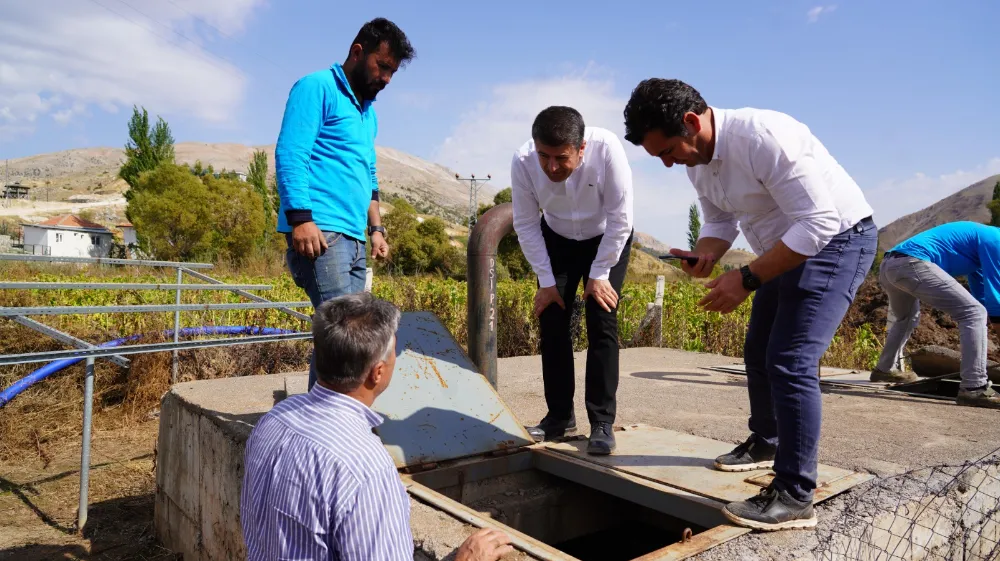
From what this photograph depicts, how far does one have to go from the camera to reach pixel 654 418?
4582 mm

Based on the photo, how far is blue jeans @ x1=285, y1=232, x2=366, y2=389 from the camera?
305 cm

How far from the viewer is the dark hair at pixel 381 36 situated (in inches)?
124

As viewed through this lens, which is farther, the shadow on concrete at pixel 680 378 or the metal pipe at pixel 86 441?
the shadow on concrete at pixel 680 378

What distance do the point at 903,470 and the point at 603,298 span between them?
1.56 meters

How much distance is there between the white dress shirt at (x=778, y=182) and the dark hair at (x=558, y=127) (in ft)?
1.93

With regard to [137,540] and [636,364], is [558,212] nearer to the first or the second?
[137,540]

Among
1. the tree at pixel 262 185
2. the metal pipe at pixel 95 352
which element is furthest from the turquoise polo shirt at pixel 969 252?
the tree at pixel 262 185

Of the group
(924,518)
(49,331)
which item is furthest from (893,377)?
(49,331)

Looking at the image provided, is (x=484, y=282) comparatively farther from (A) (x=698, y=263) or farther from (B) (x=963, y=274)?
(B) (x=963, y=274)

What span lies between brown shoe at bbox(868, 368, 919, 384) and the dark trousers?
380 centimetres

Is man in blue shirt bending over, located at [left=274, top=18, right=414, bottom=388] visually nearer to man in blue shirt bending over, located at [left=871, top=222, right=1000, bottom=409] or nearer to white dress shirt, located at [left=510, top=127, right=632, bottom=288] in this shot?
white dress shirt, located at [left=510, top=127, right=632, bottom=288]

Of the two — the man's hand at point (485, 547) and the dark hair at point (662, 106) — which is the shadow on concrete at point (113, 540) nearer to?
the man's hand at point (485, 547)

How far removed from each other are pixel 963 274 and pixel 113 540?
6.29 metres

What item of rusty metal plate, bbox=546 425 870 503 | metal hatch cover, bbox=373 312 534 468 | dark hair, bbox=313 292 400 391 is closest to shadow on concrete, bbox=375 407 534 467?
metal hatch cover, bbox=373 312 534 468
